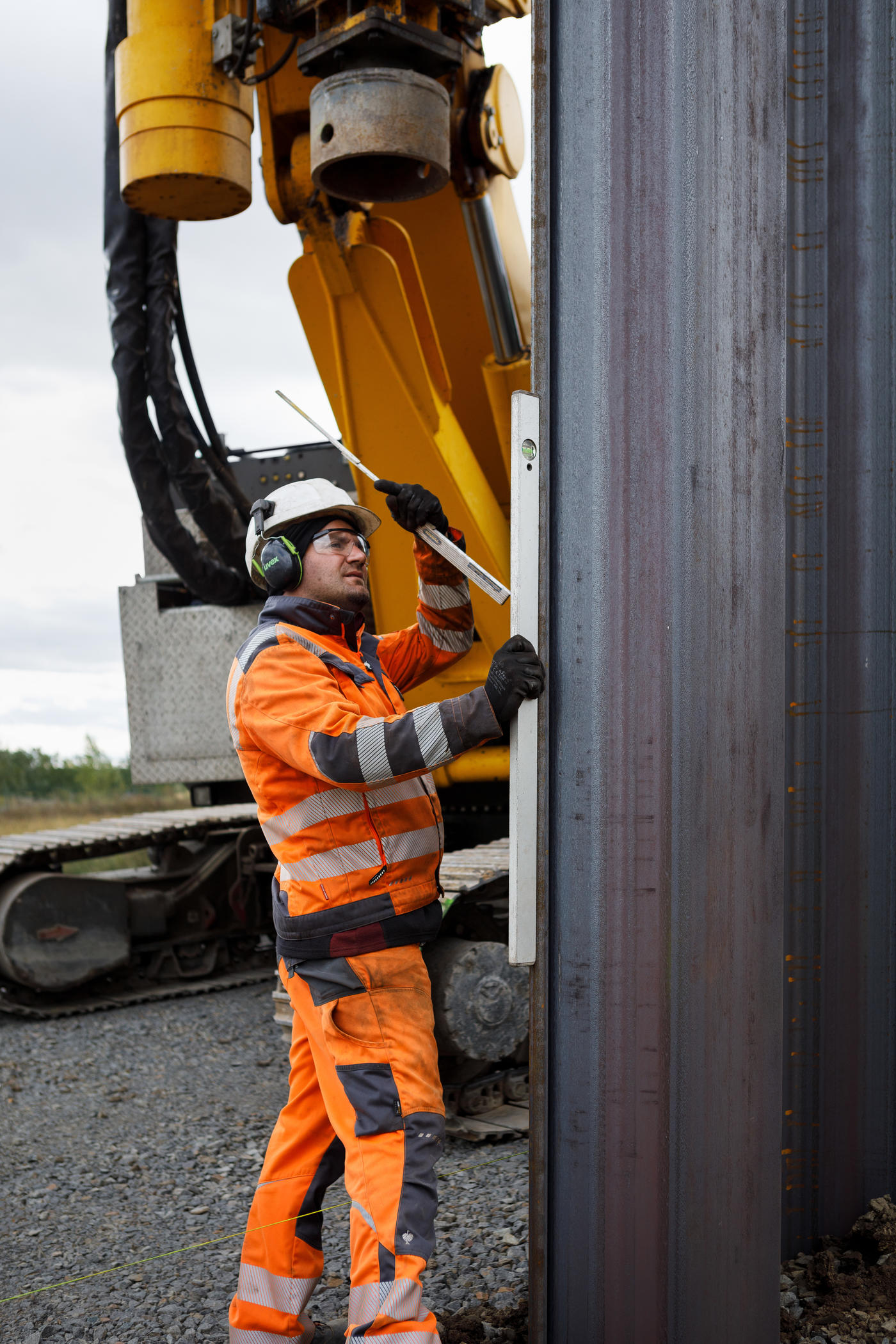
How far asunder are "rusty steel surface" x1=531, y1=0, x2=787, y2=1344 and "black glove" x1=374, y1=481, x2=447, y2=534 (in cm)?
61

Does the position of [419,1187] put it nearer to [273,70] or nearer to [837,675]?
[837,675]

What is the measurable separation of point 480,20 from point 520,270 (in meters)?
1.12

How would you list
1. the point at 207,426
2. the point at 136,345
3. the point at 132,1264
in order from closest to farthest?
the point at 132,1264, the point at 136,345, the point at 207,426

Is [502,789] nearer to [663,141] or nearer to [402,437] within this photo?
[402,437]

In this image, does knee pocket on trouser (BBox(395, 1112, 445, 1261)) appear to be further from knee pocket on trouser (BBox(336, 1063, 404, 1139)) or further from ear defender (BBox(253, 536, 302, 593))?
ear defender (BBox(253, 536, 302, 593))

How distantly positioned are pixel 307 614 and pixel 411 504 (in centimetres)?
39

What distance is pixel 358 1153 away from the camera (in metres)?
2.68

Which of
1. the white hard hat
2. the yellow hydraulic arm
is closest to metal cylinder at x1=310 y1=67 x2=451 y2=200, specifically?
the yellow hydraulic arm

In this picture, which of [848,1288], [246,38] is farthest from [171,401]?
[848,1288]

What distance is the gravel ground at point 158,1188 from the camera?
338 cm

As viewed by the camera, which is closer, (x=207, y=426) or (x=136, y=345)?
(x=136, y=345)

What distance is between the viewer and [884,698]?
10.2ft

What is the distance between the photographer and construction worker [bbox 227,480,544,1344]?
260cm

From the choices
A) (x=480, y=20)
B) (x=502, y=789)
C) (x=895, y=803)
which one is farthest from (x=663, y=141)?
(x=502, y=789)
